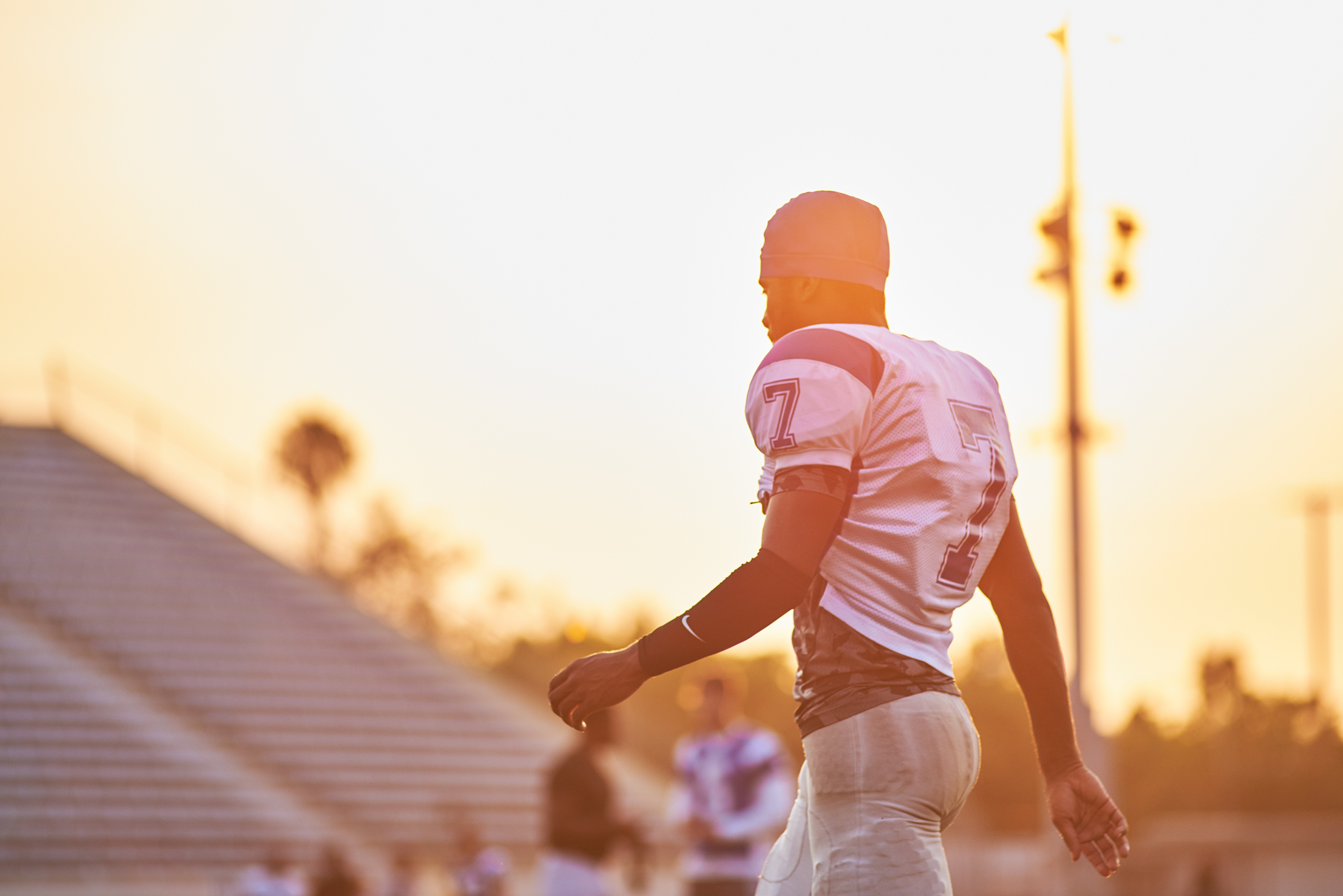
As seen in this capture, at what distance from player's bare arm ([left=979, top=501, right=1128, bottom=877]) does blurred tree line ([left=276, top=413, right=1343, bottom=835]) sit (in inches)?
574

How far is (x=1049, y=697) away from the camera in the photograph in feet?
11.1

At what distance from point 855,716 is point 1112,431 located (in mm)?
13788

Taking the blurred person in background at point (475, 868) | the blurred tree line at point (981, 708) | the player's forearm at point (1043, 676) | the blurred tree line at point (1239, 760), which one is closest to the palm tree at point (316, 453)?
the blurred tree line at point (981, 708)

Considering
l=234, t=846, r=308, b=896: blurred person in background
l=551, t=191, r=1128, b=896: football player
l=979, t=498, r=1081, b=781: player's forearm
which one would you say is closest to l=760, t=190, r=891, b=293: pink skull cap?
l=551, t=191, r=1128, b=896: football player

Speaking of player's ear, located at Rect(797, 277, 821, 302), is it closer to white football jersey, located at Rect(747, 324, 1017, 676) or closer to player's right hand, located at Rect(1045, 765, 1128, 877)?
white football jersey, located at Rect(747, 324, 1017, 676)

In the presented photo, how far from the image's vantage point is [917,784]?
300 cm

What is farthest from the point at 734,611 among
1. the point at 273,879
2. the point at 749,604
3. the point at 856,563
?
the point at 273,879

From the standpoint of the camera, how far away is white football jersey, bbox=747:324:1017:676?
9.70 feet

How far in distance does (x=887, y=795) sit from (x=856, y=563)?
0.40 metres

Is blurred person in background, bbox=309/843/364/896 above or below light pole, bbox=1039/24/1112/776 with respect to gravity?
below

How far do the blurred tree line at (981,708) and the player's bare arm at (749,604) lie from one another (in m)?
15.2

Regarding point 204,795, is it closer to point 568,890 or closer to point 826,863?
point 568,890

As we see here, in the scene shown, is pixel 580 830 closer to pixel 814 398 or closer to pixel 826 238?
pixel 826 238

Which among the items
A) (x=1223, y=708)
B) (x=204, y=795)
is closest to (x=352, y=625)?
(x=204, y=795)
